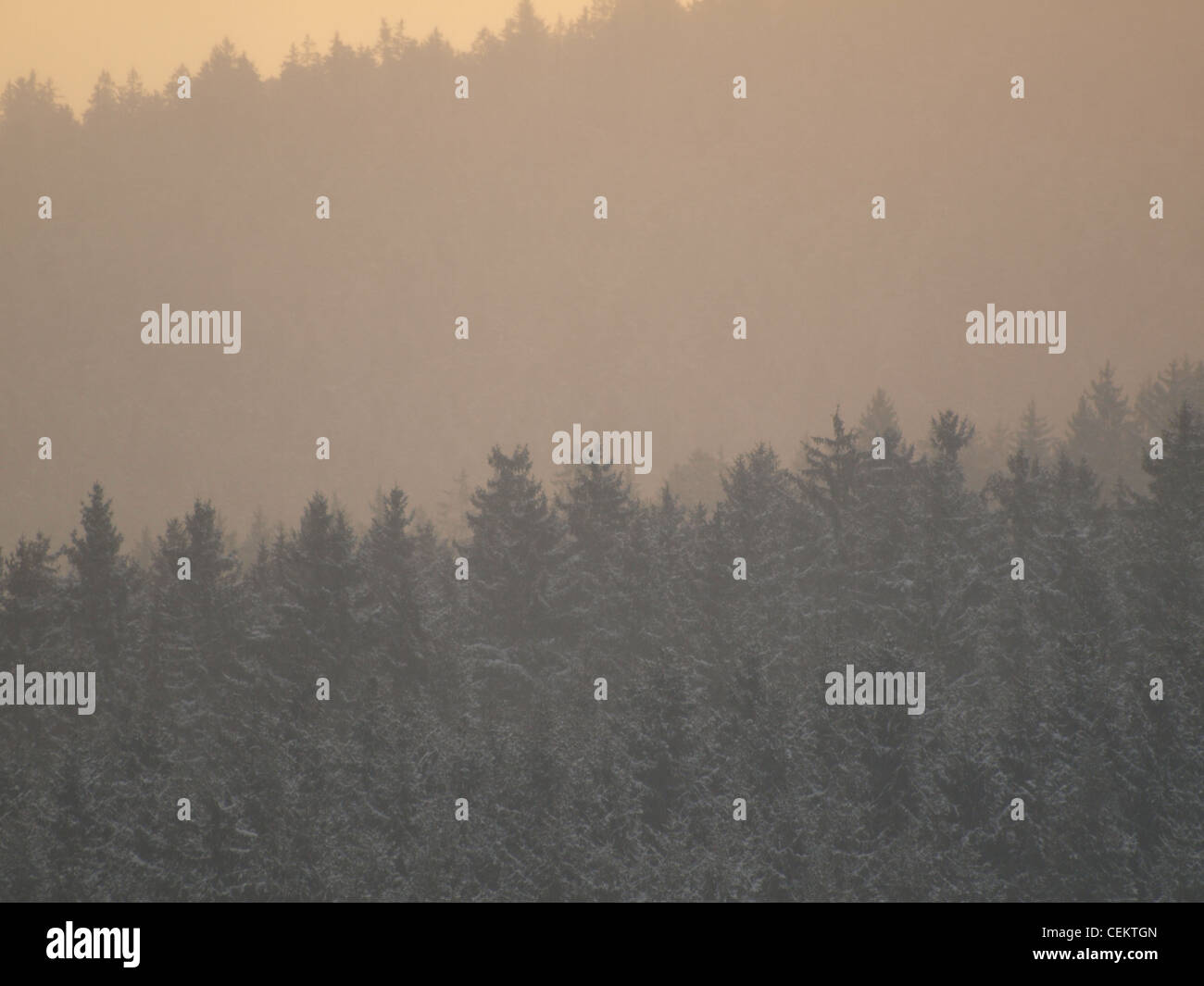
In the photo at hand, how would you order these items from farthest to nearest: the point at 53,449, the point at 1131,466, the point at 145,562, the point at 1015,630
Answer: the point at 53,449
the point at 145,562
the point at 1131,466
the point at 1015,630

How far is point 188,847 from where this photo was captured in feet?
94.9

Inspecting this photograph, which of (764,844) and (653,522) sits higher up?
(653,522)

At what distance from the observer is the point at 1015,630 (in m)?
36.9

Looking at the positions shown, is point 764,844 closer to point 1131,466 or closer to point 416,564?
point 416,564

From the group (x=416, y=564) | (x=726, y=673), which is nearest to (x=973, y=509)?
(x=726, y=673)

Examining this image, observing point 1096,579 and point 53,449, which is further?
point 53,449
